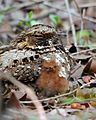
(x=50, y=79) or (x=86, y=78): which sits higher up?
(x=86, y=78)

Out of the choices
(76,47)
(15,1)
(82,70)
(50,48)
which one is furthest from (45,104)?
(15,1)

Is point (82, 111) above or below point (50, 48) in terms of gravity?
below

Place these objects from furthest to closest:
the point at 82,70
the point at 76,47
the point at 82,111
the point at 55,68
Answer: the point at 76,47, the point at 82,70, the point at 55,68, the point at 82,111

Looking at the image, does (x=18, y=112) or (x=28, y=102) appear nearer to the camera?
(x=18, y=112)

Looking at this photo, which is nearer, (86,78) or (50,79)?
(50,79)

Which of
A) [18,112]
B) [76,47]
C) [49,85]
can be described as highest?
[76,47]

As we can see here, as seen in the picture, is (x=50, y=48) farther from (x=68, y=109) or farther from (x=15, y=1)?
(x=15, y=1)

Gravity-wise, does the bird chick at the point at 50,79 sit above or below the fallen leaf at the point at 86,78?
below

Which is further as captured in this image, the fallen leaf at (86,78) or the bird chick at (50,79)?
the fallen leaf at (86,78)
